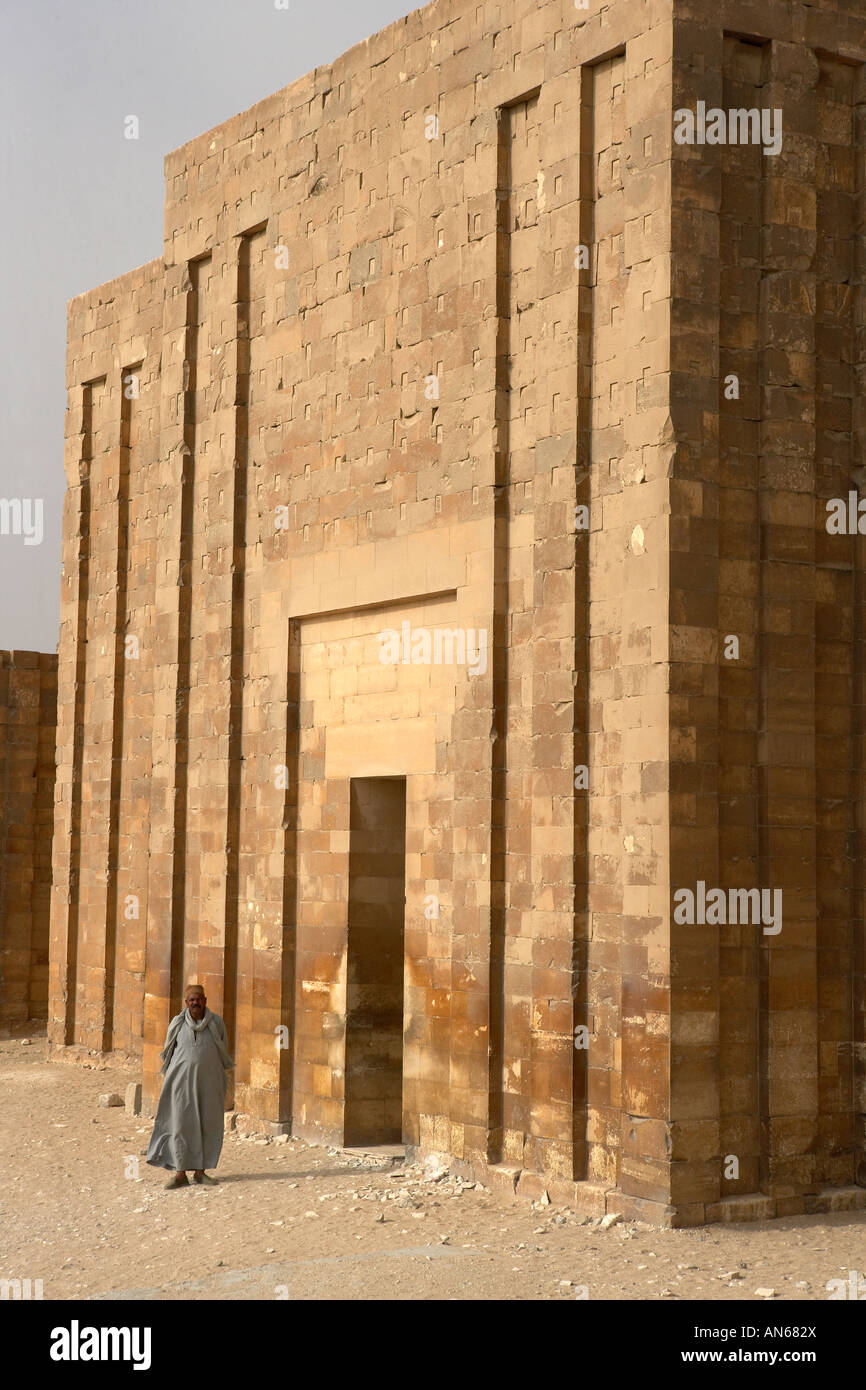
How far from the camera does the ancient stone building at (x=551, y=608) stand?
35.1ft

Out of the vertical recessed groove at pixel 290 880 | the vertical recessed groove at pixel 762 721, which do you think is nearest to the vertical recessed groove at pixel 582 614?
the vertical recessed groove at pixel 762 721

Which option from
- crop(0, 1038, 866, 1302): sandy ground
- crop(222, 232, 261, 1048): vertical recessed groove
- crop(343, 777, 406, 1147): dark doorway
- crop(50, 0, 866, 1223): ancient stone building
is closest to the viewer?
crop(0, 1038, 866, 1302): sandy ground

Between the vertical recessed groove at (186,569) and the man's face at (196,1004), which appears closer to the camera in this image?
the man's face at (196,1004)

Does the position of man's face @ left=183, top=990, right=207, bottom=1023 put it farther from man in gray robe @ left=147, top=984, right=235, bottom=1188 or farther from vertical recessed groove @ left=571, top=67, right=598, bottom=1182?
vertical recessed groove @ left=571, top=67, right=598, bottom=1182

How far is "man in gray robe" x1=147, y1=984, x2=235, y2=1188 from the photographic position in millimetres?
12336

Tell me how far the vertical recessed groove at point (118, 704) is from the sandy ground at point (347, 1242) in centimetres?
496

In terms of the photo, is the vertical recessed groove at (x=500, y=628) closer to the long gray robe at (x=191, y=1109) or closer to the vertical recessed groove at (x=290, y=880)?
the long gray robe at (x=191, y=1109)

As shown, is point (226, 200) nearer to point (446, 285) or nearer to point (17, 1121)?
point (446, 285)

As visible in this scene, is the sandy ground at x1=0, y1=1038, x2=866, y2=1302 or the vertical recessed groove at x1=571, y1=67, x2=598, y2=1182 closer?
the sandy ground at x1=0, y1=1038, x2=866, y2=1302

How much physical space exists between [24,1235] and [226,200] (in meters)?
9.42

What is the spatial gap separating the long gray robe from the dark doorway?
1.25 meters

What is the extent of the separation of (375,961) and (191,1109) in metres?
2.00

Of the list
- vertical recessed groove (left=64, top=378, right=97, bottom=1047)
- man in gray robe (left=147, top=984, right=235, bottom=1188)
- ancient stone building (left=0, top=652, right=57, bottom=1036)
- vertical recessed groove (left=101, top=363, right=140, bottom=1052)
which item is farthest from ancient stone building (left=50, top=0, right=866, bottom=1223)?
ancient stone building (left=0, top=652, right=57, bottom=1036)

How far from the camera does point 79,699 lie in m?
19.5
